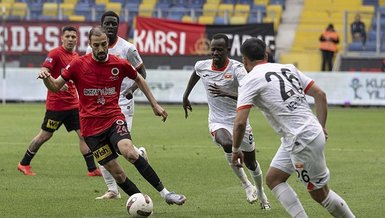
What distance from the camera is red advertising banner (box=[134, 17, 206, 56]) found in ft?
115

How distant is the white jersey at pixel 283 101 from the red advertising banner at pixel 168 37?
82.6 ft

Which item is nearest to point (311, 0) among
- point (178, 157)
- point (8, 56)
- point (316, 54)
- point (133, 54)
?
point (316, 54)

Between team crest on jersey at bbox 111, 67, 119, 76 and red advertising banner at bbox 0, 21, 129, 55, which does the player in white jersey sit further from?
red advertising banner at bbox 0, 21, 129, 55

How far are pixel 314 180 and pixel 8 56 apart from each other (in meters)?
27.0

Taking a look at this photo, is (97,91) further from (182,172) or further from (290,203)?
(182,172)

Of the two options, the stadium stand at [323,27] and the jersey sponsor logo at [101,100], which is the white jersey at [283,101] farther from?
the stadium stand at [323,27]

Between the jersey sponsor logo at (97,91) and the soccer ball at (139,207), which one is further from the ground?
the jersey sponsor logo at (97,91)

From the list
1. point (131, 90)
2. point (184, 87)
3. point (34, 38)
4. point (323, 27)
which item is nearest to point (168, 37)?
point (184, 87)

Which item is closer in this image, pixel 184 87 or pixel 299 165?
pixel 299 165

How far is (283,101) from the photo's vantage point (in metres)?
9.62

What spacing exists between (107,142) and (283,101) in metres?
2.77

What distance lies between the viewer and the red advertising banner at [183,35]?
3459 cm

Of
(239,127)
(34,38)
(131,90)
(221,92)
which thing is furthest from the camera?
(34,38)

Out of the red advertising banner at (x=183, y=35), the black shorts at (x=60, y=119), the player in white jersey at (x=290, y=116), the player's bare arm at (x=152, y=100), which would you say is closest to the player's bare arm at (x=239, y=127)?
the player in white jersey at (x=290, y=116)
